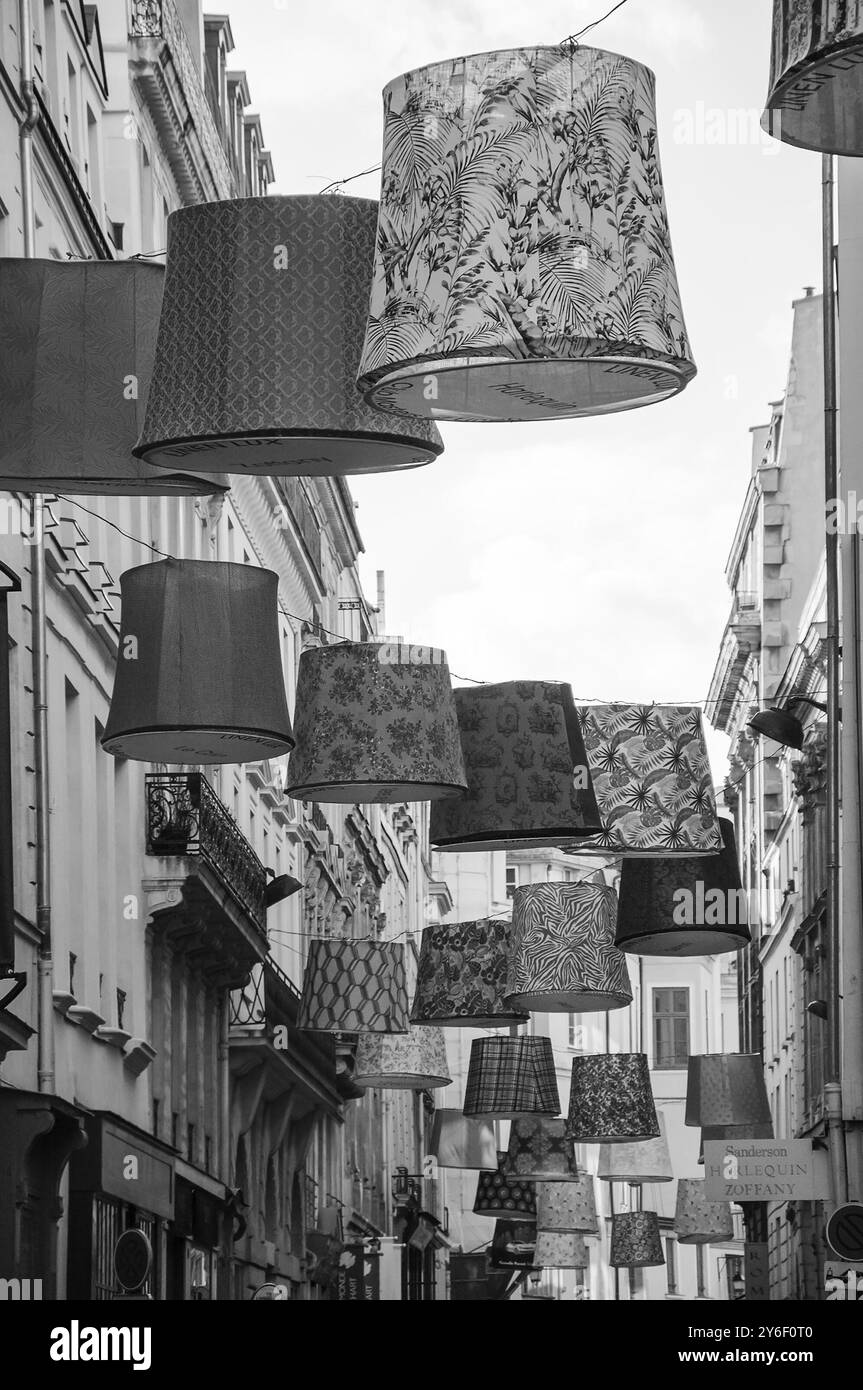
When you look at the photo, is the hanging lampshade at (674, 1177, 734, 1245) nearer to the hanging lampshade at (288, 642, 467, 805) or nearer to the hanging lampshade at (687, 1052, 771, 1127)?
the hanging lampshade at (687, 1052, 771, 1127)

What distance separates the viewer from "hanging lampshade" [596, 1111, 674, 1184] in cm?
3288

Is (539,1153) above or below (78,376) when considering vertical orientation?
below

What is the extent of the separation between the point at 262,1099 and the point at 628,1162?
25.8ft

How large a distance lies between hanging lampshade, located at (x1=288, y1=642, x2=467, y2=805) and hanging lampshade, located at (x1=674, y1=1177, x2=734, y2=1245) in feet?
81.6

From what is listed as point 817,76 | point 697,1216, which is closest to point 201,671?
point 817,76

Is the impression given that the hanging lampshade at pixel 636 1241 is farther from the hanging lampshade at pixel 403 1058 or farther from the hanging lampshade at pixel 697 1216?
the hanging lampshade at pixel 403 1058

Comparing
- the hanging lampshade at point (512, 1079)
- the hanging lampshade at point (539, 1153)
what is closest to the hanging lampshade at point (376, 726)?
the hanging lampshade at point (512, 1079)

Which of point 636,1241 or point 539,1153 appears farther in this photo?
point 636,1241

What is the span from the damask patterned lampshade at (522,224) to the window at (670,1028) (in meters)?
79.6

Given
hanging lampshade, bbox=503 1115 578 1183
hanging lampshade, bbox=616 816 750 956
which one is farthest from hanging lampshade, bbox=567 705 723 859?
hanging lampshade, bbox=503 1115 578 1183

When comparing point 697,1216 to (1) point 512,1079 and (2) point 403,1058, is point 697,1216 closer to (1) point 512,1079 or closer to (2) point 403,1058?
(2) point 403,1058

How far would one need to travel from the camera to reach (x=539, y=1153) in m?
30.2

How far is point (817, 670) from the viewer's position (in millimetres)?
46938

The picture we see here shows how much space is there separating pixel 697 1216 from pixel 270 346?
31.8 m
